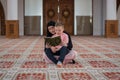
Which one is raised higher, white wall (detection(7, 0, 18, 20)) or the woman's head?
white wall (detection(7, 0, 18, 20))

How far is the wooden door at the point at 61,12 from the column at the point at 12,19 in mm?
5183

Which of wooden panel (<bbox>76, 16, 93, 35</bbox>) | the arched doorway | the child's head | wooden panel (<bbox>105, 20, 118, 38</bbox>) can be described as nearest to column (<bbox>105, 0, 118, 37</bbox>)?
wooden panel (<bbox>105, 20, 118, 38</bbox>)

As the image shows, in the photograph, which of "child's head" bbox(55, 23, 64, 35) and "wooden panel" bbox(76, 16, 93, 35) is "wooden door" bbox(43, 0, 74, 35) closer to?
"wooden panel" bbox(76, 16, 93, 35)

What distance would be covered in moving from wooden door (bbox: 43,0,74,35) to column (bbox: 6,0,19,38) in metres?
5.18

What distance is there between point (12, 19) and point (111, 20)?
596 centimetres

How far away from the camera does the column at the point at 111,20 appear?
1667 cm

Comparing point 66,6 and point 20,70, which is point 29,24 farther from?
point 20,70

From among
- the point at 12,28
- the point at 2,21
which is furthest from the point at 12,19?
the point at 2,21

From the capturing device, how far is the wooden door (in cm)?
→ 2094

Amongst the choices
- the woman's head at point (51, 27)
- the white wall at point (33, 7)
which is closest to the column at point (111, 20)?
the white wall at point (33, 7)

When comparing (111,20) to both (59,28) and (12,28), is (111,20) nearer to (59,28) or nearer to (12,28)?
(12,28)

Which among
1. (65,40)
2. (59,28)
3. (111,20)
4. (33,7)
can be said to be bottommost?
(65,40)

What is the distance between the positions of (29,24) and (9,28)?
16.2 feet

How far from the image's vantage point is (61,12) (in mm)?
21125
